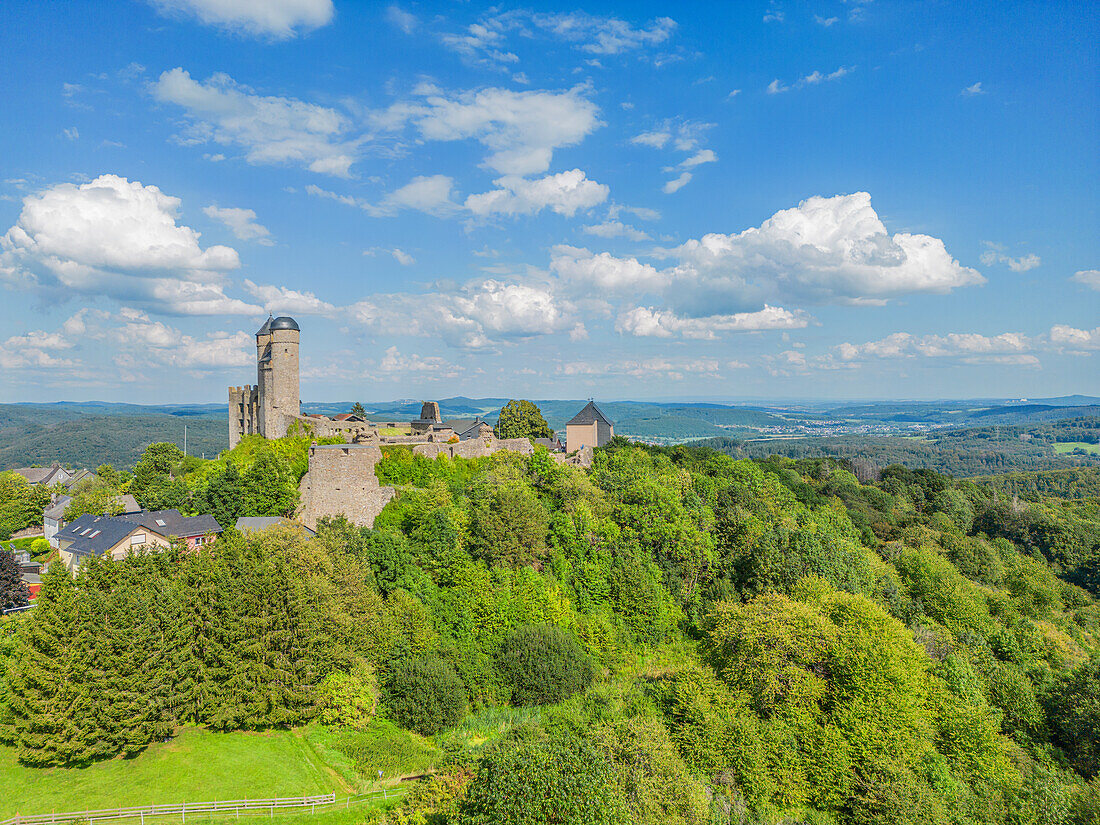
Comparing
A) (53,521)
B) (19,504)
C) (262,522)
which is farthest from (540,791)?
(19,504)

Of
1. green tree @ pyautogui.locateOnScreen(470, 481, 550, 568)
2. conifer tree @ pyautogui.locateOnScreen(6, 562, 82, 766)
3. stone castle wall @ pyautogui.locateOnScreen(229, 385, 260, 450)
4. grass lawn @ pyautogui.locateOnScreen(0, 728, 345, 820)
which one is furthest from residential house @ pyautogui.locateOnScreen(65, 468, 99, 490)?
grass lawn @ pyautogui.locateOnScreen(0, 728, 345, 820)

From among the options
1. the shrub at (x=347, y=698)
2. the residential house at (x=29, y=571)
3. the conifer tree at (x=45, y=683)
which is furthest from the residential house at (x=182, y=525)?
the shrub at (x=347, y=698)

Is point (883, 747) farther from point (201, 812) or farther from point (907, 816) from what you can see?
point (201, 812)

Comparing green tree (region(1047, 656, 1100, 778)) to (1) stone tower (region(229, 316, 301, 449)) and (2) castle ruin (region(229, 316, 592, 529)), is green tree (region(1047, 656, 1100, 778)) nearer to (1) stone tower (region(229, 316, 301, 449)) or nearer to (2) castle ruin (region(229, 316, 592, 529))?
(2) castle ruin (region(229, 316, 592, 529))

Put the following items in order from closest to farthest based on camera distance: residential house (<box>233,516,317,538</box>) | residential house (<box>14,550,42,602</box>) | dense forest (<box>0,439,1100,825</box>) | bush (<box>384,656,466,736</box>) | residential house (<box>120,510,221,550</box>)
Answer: dense forest (<box>0,439,1100,825</box>) → bush (<box>384,656,466,736</box>) → residential house (<box>233,516,317,538</box>) → residential house (<box>120,510,221,550</box>) → residential house (<box>14,550,42,602</box>)

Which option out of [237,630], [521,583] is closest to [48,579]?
[237,630]

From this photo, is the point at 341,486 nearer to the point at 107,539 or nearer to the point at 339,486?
the point at 339,486

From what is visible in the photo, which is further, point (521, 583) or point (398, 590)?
point (521, 583)
